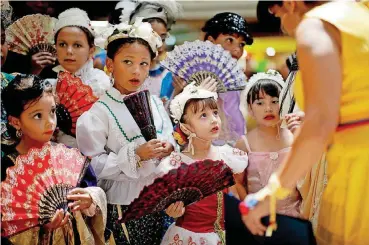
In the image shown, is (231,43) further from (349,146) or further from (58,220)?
(349,146)

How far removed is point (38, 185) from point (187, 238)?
2.99 feet

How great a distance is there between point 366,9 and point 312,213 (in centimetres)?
98

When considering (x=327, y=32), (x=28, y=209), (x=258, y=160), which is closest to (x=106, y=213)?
(x=28, y=209)

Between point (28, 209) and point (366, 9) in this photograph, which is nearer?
point (366, 9)

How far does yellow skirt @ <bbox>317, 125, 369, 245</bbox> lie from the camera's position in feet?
7.64

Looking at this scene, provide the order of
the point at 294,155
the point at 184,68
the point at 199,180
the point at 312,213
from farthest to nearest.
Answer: the point at 184,68
the point at 199,180
the point at 312,213
the point at 294,155

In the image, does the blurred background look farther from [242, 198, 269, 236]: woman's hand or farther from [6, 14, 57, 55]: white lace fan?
[242, 198, 269, 236]: woman's hand

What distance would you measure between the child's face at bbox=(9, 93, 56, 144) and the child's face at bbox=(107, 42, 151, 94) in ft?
1.84

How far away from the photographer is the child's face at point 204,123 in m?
3.45

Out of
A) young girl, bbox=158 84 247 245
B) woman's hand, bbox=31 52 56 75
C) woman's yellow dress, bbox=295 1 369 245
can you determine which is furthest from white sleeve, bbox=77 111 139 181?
woman's yellow dress, bbox=295 1 369 245

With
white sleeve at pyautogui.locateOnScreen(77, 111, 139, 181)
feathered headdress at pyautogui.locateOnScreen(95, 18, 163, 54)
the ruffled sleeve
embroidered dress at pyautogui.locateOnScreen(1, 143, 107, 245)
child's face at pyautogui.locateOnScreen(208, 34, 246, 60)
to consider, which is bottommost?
embroidered dress at pyautogui.locateOnScreen(1, 143, 107, 245)

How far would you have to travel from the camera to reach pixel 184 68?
3.95 metres

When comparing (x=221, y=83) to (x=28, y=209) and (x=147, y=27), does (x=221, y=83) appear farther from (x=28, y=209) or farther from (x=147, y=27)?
(x=28, y=209)

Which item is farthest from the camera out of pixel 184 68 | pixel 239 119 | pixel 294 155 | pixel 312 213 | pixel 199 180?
pixel 239 119
